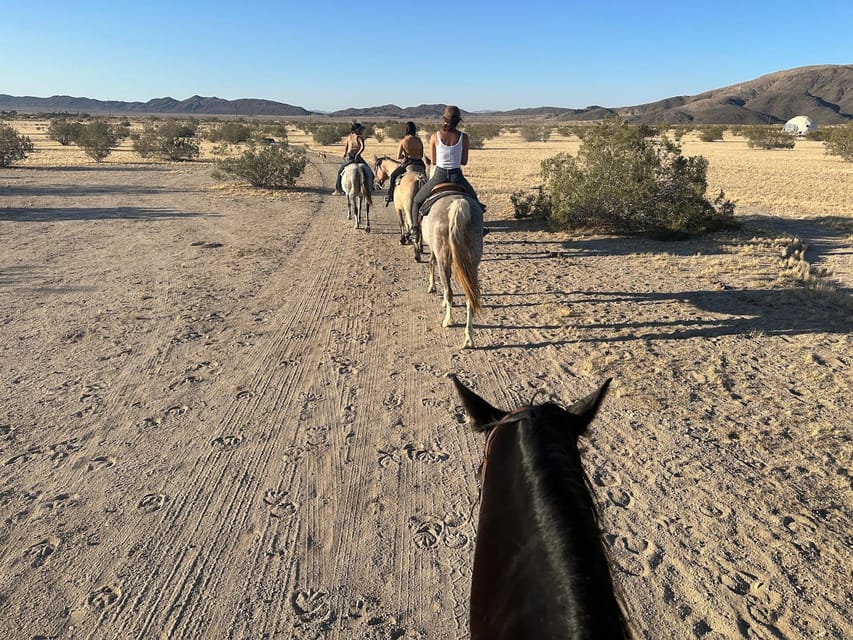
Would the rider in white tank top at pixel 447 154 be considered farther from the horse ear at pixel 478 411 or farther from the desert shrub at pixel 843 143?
the desert shrub at pixel 843 143

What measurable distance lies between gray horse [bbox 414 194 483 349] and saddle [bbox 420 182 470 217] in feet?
0.68

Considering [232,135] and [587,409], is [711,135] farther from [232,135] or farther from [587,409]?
[587,409]

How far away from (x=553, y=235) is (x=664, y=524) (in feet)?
32.2

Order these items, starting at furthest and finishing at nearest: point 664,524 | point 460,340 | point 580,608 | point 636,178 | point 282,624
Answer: point 636,178 → point 460,340 → point 664,524 → point 282,624 → point 580,608

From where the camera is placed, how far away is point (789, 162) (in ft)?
102

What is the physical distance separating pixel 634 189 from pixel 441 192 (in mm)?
6619

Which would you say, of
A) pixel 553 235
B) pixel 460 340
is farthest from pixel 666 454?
pixel 553 235

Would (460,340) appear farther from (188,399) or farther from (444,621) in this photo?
(444,621)

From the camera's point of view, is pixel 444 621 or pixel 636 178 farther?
pixel 636 178

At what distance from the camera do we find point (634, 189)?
11.7 metres

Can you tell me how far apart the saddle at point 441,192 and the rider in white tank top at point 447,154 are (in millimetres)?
283

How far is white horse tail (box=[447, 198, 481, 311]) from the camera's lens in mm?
6105

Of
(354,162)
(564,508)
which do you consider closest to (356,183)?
(354,162)

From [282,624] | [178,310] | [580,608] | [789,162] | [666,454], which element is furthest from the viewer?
[789,162]
